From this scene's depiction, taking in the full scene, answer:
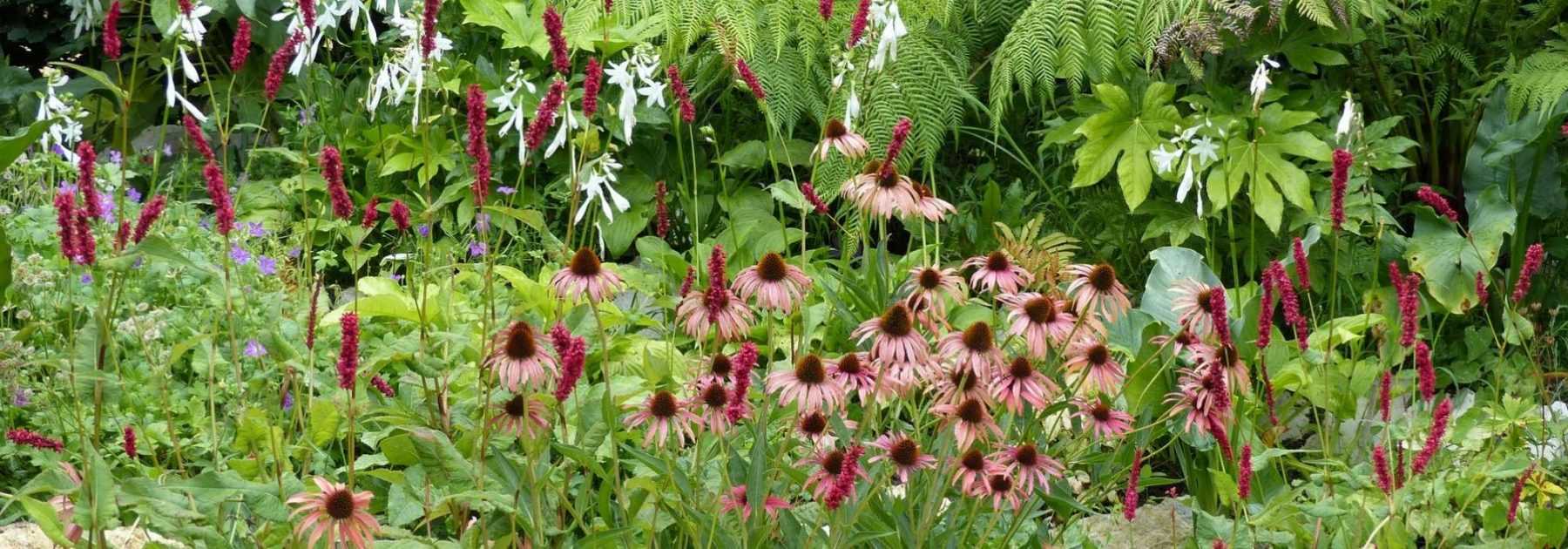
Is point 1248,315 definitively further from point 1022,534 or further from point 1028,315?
point 1028,315

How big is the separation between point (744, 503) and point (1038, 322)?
0.39 meters

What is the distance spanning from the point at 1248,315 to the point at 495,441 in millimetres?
1407

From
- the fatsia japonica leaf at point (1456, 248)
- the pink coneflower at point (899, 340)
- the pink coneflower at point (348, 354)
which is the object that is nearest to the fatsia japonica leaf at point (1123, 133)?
the fatsia japonica leaf at point (1456, 248)

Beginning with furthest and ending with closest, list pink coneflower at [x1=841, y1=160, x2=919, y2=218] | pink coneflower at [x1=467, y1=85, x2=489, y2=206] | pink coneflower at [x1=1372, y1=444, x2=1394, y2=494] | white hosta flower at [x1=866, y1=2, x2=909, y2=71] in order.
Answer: white hosta flower at [x1=866, y1=2, x2=909, y2=71], pink coneflower at [x1=841, y1=160, x2=919, y2=218], pink coneflower at [x1=1372, y1=444, x2=1394, y2=494], pink coneflower at [x1=467, y1=85, x2=489, y2=206]

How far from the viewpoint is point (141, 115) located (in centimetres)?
441

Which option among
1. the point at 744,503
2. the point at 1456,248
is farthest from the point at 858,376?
the point at 1456,248

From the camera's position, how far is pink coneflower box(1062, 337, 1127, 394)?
1784 millimetres

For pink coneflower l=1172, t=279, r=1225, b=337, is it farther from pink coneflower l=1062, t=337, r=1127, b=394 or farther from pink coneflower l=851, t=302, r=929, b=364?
pink coneflower l=851, t=302, r=929, b=364

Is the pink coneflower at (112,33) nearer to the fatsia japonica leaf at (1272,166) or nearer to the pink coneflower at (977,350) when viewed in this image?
the pink coneflower at (977,350)

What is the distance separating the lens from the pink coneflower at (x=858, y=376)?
5.55ft

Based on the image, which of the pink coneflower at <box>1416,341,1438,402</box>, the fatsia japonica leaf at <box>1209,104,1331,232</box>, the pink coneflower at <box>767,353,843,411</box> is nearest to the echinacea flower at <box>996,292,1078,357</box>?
the pink coneflower at <box>767,353,843,411</box>

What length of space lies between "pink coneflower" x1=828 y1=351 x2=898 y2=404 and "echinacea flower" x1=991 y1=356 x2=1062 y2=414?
112 mm

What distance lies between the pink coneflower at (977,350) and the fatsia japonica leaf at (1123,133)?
5.49 feet

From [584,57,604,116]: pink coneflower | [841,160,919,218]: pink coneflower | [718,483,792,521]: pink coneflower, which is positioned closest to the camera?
[584,57,604,116]: pink coneflower
